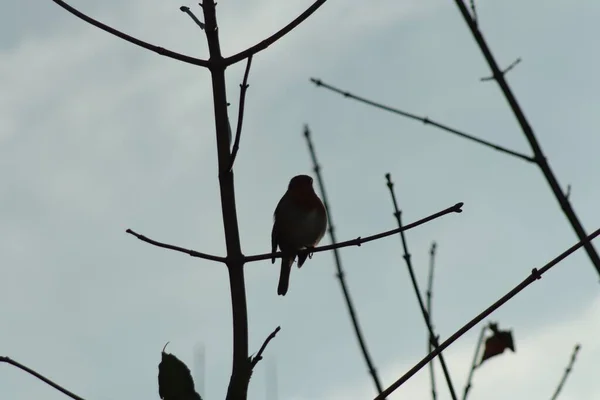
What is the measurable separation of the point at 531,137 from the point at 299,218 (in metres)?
3.68

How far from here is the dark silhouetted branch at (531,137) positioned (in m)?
3.19

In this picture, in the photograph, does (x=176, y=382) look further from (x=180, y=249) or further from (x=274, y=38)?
(x=274, y=38)

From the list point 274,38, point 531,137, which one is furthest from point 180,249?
point 531,137

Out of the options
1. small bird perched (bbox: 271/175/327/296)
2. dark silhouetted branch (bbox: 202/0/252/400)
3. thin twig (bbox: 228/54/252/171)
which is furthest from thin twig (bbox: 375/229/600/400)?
small bird perched (bbox: 271/175/327/296)

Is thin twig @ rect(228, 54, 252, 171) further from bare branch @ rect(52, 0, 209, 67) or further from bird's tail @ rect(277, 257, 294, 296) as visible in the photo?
bird's tail @ rect(277, 257, 294, 296)

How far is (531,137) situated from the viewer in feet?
11.5

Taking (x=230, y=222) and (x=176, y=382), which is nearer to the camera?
(x=176, y=382)

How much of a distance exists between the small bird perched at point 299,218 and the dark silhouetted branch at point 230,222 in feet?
15.2

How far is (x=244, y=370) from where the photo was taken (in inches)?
71.6

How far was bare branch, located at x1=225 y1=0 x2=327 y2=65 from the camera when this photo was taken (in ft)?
7.32

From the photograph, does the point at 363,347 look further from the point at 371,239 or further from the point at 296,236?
the point at 296,236

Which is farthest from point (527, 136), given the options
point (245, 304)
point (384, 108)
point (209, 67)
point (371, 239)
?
point (245, 304)

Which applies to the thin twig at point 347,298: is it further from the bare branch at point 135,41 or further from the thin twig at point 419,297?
the bare branch at point 135,41

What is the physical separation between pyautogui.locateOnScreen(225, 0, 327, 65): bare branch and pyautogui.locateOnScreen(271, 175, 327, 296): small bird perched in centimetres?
468
